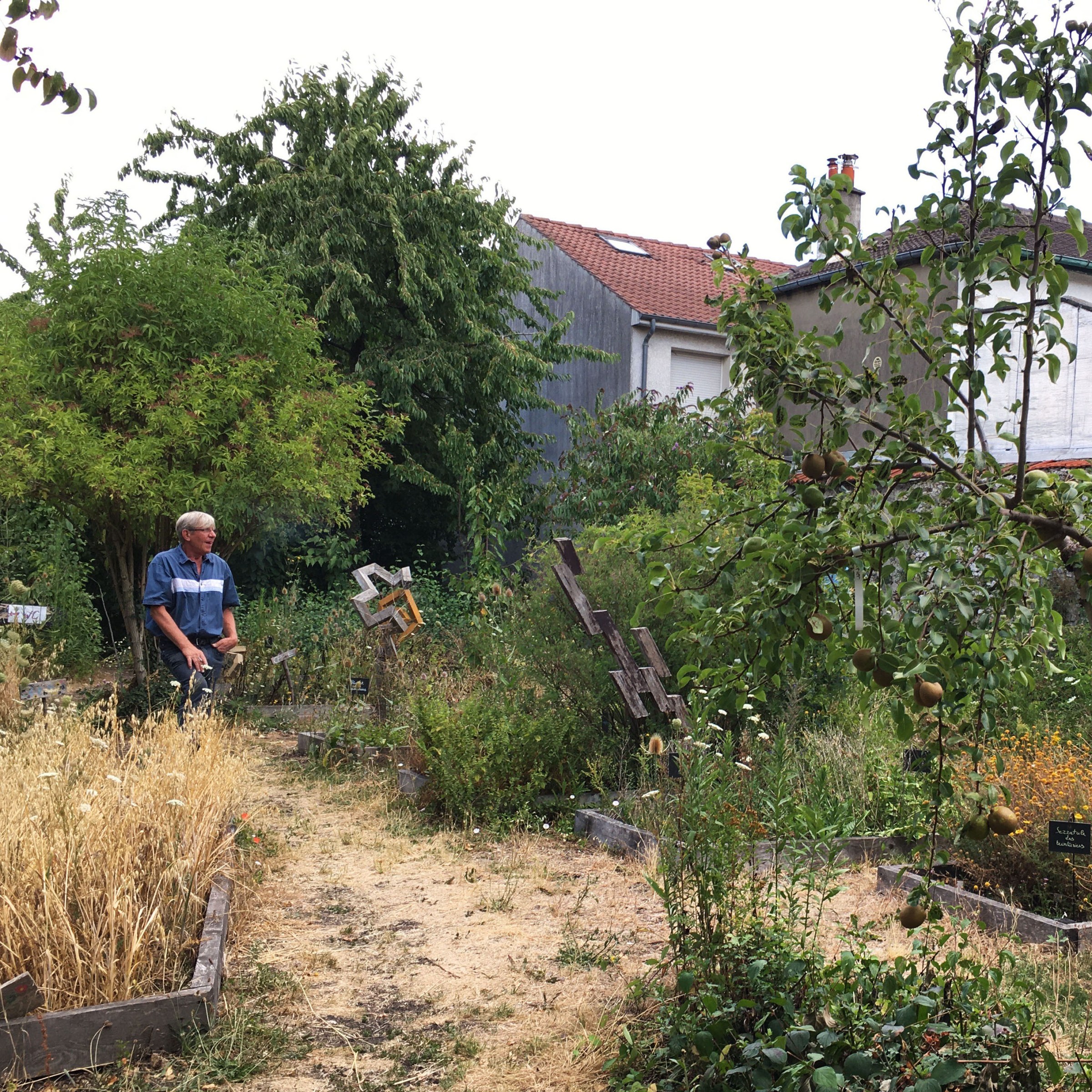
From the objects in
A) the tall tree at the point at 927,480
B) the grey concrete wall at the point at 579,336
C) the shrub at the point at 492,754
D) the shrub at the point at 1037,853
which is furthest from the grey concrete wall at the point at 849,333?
the tall tree at the point at 927,480

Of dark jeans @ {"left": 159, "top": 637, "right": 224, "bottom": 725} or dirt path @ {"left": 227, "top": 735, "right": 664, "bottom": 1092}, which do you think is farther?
dark jeans @ {"left": 159, "top": 637, "right": 224, "bottom": 725}

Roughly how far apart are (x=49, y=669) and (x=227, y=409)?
4084 millimetres

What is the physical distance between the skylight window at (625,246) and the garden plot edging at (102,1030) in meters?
21.4

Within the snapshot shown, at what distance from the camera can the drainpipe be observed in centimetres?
1973

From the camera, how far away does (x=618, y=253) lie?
76.1 ft

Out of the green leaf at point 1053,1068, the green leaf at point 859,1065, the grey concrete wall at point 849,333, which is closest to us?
the green leaf at point 1053,1068

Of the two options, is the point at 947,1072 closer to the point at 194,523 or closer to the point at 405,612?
the point at 194,523

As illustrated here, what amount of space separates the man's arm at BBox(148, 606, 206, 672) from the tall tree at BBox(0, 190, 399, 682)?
9.30 ft

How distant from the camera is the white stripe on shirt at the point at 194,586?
7.02 metres

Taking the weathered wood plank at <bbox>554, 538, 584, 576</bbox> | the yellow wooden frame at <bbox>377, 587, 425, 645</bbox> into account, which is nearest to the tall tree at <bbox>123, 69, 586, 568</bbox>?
the yellow wooden frame at <bbox>377, 587, 425, 645</bbox>

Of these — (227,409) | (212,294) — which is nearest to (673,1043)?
(227,409)

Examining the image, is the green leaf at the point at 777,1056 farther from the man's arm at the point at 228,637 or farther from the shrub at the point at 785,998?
the man's arm at the point at 228,637

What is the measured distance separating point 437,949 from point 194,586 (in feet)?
11.0

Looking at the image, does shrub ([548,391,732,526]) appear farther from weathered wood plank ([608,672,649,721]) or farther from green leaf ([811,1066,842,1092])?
green leaf ([811,1066,842,1092])
